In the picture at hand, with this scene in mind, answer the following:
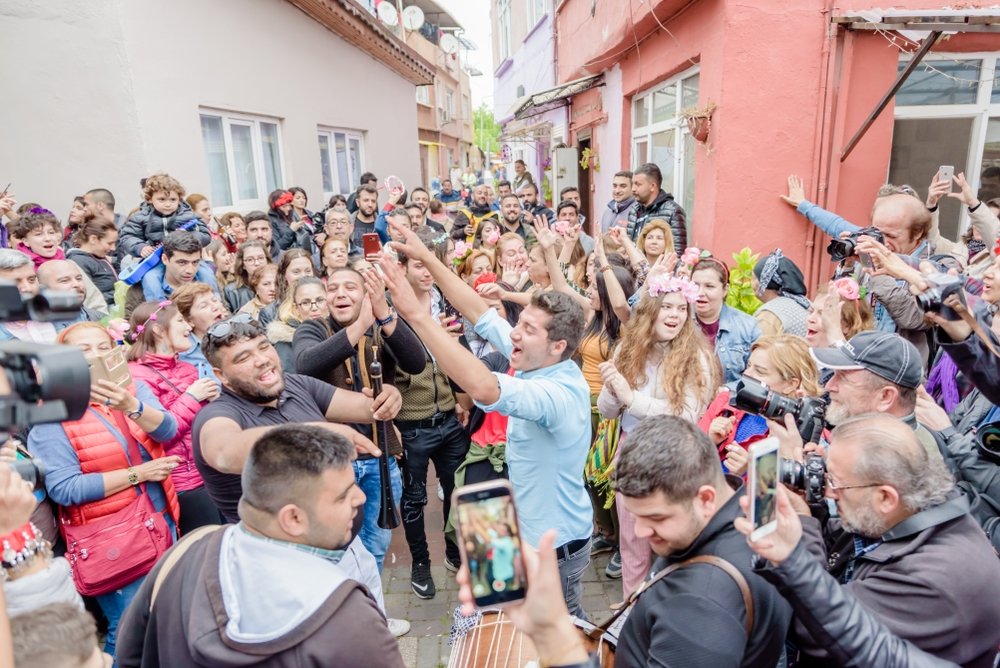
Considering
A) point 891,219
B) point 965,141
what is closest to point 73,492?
point 891,219

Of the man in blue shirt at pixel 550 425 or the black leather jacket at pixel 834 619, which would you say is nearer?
the black leather jacket at pixel 834 619

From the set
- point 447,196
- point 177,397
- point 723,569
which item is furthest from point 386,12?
point 723,569

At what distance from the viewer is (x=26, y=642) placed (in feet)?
4.64

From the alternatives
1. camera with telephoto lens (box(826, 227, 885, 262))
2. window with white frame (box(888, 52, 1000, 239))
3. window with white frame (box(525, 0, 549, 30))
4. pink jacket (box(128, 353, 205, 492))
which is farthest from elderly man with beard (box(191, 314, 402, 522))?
window with white frame (box(525, 0, 549, 30))

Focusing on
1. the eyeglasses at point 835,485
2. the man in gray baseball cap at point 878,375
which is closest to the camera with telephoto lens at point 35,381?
the eyeglasses at point 835,485

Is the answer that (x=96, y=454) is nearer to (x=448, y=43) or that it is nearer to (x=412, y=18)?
(x=412, y=18)

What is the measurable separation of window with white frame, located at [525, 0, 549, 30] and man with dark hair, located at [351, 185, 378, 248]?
833 centimetres

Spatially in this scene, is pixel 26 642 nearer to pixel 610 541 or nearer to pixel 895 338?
pixel 895 338

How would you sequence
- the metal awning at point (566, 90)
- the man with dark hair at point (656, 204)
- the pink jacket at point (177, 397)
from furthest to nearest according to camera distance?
the metal awning at point (566, 90) → the man with dark hair at point (656, 204) → the pink jacket at point (177, 397)

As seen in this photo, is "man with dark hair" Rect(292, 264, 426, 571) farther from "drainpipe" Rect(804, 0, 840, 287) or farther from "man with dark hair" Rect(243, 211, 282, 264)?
"drainpipe" Rect(804, 0, 840, 287)

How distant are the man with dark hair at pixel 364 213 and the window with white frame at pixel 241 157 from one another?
1699 millimetres

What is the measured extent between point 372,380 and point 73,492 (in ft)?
4.59

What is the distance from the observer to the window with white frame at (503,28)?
19922 mm

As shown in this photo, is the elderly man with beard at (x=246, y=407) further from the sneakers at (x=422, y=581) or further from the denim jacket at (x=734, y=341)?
the denim jacket at (x=734, y=341)
